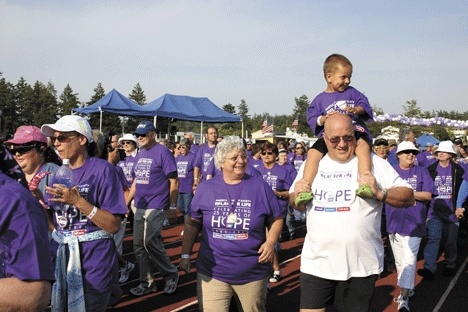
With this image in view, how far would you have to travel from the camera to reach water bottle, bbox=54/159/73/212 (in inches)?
133

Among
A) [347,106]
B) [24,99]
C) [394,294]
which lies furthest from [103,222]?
[24,99]

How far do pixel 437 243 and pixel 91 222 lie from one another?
21.1ft

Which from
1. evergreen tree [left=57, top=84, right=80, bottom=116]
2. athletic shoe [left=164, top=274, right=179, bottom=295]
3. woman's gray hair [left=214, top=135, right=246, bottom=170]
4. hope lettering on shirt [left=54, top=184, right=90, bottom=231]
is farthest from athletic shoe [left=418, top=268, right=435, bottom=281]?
evergreen tree [left=57, top=84, right=80, bottom=116]

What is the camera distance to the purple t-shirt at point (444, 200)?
8359mm

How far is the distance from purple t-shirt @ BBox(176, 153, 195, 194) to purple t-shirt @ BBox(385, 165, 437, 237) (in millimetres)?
6010

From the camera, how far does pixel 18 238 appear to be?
168cm

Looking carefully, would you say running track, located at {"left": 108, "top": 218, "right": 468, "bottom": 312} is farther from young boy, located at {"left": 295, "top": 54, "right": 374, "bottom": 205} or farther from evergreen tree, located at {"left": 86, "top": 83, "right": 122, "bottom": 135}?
evergreen tree, located at {"left": 86, "top": 83, "right": 122, "bottom": 135}

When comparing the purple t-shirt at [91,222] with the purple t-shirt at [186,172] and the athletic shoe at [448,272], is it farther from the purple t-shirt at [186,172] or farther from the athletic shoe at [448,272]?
the purple t-shirt at [186,172]

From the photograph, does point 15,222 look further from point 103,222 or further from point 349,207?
point 349,207

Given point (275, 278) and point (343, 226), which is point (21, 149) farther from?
point (275, 278)

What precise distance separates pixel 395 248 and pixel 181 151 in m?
6.98

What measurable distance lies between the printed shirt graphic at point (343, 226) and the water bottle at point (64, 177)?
1729mm

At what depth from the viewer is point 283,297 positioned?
22.2ft

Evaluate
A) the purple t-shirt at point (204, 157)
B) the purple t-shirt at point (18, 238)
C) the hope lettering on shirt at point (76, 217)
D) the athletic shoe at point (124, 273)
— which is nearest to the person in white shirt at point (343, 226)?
the hope lettering on shirt at point (76, 217)
